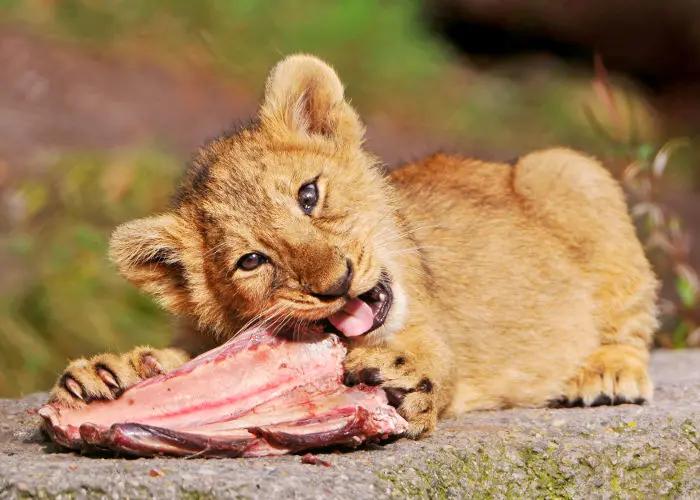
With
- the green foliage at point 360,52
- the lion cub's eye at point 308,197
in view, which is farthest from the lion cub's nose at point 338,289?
the green foliage at point 360,52

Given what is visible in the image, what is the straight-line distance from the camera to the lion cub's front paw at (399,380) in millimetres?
4602

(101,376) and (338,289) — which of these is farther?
(101,376)

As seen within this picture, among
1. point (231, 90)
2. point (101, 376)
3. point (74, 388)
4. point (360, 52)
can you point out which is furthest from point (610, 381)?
point (360, 52)

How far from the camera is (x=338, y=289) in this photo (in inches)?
174

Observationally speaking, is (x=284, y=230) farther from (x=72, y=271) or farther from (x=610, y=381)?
(x=72, y=271)

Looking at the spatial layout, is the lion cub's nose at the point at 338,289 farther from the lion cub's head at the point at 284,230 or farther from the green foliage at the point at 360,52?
the green foliage at the point at 360,52

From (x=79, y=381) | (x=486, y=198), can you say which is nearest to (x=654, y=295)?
(x=486, y=198)

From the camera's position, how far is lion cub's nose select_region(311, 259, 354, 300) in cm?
441

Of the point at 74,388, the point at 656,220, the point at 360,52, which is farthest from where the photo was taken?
the point at 360,52

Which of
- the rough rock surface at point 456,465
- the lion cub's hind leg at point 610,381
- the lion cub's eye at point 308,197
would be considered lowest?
the lion cub's hind leg at point 610,381

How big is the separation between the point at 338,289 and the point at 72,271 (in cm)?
535

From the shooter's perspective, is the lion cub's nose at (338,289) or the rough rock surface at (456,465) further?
the lion cub's nose at (338,289)

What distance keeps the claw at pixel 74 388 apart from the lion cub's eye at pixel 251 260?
2.53ft

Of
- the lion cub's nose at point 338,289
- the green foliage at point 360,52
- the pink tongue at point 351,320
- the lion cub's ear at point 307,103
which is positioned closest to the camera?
the lion cub's nose at point 338,289
